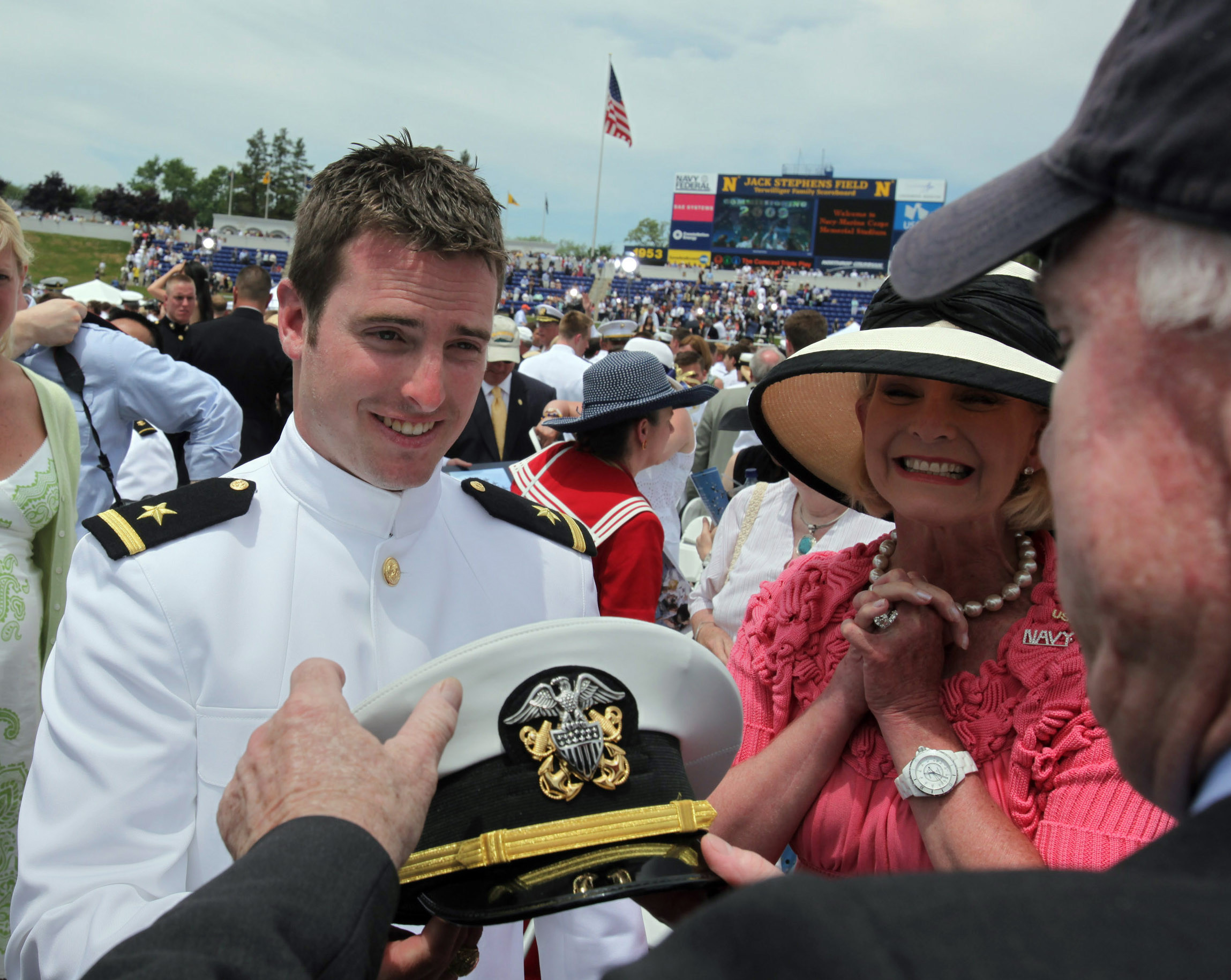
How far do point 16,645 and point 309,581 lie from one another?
1.43 meters

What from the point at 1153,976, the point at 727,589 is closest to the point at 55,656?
the point at 1153,976

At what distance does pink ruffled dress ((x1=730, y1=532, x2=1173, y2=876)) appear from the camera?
54.9 inches

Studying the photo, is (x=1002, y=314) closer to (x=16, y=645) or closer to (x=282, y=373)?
(x=16, y=645)

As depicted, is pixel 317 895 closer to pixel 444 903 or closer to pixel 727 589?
pixel 444 903

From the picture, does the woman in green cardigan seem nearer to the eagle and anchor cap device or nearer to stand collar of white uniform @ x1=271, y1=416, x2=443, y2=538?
stand collar of white uniform @ x1=271, y1=416, x2=443, y2=538

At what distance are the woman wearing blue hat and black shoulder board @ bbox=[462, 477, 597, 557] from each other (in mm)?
1244

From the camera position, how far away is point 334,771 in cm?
98

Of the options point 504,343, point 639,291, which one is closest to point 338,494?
point 504,343

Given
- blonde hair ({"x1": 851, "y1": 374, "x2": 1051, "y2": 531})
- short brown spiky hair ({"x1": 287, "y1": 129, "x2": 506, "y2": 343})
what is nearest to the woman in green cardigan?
short brown spiky hair ({"x1": 287, "y1": 129, "x2": 506, "y2": 343})

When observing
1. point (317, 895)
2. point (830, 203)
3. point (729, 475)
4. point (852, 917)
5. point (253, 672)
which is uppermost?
point (830, 203)

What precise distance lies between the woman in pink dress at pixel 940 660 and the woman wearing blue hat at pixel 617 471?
1460mm

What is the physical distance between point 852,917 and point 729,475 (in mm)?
5891

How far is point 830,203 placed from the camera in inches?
2045

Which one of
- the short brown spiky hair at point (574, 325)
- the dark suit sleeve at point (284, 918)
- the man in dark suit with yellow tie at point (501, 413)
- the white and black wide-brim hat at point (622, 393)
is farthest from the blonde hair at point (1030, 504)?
the short brown spiky hair at point (574, 325)
